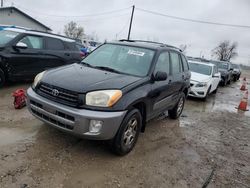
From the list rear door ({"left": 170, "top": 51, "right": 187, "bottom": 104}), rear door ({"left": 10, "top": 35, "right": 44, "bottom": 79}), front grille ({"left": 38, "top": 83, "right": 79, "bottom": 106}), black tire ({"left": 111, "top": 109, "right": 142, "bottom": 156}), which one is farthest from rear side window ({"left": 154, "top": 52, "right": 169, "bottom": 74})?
rear door ({"left": 10, "top": 35, "right": 44, "bottom": 79})

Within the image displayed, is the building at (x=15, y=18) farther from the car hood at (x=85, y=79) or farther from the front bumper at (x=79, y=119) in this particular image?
the front bumper at (x=79, y=119)

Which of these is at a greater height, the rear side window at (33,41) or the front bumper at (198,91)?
the rear side window at (33,41)

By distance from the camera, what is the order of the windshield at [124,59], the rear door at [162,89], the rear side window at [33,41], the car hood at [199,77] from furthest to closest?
the car hood at [199,77], the rear side window at [33,41], the rear door at [162,89], the windshield at [124,59]

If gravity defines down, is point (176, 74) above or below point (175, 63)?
below

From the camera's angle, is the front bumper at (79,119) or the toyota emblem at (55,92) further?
the toyota emblem at (55,92)

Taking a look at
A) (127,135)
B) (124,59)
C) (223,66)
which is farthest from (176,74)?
(223,66)

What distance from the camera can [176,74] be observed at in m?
5.53

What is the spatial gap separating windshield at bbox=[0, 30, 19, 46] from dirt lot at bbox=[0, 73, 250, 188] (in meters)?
2.15

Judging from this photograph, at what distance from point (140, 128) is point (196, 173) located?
3.85 feet

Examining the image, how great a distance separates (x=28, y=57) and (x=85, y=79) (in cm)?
439

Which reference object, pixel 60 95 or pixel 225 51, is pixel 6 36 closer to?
pixel 60 95

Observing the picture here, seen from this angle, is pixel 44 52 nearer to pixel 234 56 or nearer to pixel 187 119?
pixel 187 119

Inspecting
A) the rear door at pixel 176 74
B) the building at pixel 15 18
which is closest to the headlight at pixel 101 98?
the rear door at pixel 176 74

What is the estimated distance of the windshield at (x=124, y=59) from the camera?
4355 mm
